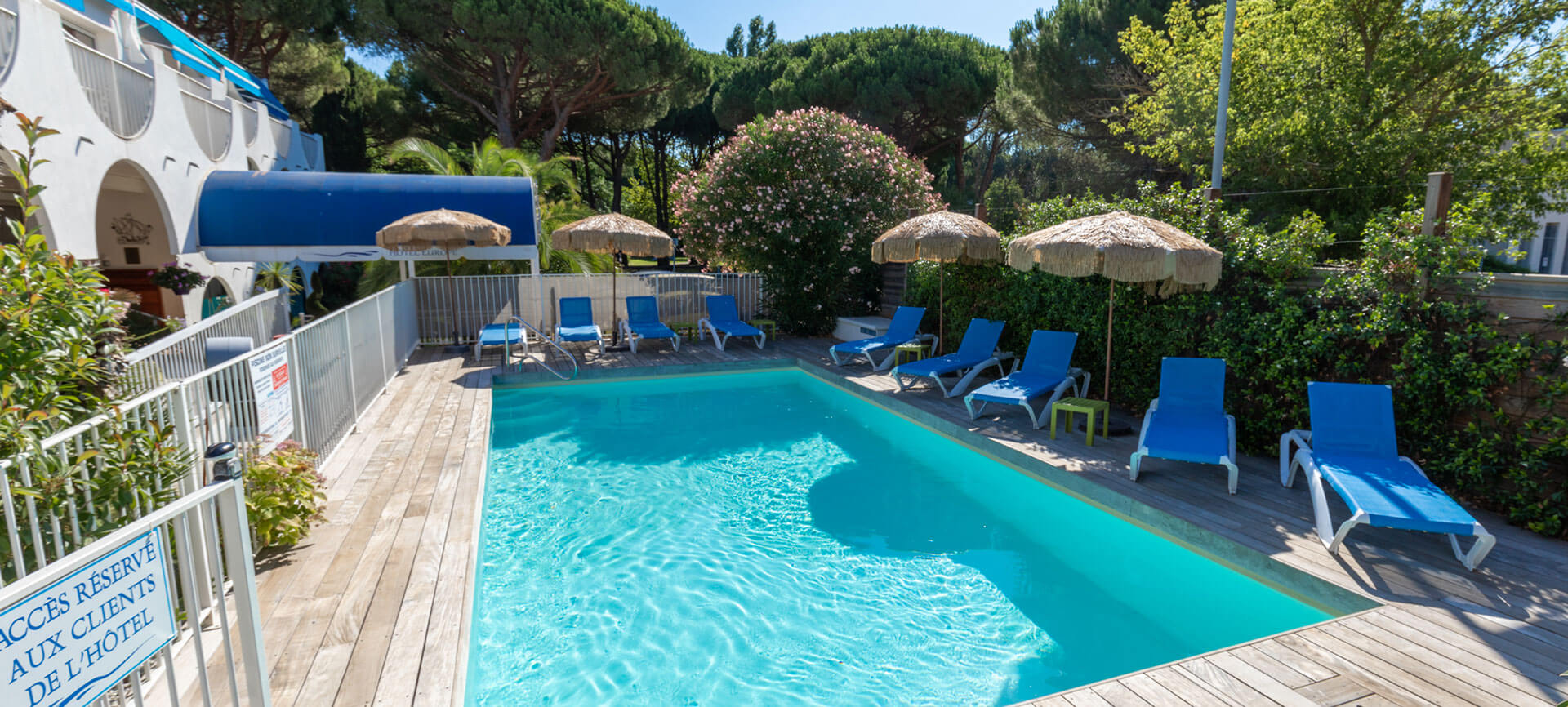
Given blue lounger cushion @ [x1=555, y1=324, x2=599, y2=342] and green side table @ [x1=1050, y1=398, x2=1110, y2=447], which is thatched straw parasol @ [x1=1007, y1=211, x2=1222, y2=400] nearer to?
green side table @ [x1=1050, y1=398, x2=1110, y2=447]

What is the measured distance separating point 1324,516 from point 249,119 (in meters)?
19.0

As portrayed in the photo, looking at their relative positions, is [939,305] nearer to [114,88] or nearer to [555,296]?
[555,296]

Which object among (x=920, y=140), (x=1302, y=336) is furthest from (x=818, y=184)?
(x=920, y=140)

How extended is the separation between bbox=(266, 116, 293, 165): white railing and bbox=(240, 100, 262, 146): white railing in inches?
34.1

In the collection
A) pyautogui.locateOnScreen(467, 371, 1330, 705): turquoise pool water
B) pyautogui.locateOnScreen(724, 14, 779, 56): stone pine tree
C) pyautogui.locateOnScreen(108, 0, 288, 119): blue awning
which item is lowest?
pyautogui.locateOnScreen(467, 371, 1330, 705): turquoise pool water

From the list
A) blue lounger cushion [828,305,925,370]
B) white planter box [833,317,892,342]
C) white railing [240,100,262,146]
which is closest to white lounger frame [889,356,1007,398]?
blue lounger cushion [828,305,925,370]

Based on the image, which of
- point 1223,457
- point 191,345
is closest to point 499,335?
point 191,345

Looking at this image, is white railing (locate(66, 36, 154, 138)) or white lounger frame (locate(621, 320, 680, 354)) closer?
white railing (locate(66, 36, 154, 138))

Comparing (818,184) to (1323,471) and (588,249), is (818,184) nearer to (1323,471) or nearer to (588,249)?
(588,249)

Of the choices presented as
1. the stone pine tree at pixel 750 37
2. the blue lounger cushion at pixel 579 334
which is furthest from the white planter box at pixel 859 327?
the stone pine tree at pixel 750 37

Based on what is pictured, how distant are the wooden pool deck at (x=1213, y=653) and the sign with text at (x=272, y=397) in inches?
26.0

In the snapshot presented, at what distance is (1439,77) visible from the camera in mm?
10828

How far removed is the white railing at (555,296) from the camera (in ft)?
41.7

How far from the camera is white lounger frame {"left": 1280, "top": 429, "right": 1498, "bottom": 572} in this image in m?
3.97
